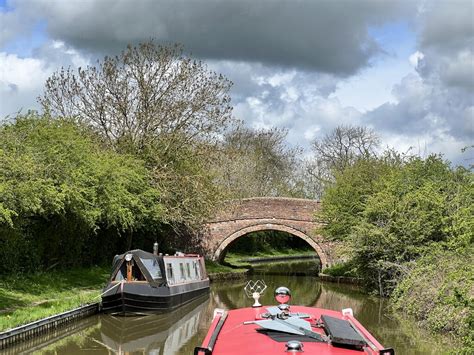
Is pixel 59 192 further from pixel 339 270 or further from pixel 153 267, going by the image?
pixel 339 270

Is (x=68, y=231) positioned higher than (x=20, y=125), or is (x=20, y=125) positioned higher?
(x=20, y=125)

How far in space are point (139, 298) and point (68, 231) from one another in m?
5.42

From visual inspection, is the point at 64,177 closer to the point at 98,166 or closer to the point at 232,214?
the point at 98,166

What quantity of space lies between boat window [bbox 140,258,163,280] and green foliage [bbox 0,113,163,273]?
83.8 inches

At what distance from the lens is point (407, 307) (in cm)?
1333

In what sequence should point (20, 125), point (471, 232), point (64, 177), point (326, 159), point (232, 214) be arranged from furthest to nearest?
point (326, 159) < point (232, 214) < point (20, 125) < point (64, 177) < point (471, 232)

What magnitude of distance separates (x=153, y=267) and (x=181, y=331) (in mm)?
2656

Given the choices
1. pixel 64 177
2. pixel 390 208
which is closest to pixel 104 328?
pixel 64 177

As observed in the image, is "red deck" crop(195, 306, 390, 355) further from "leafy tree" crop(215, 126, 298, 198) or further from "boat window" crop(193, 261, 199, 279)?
"leafy tree" crop(215, 126, 298, 198)

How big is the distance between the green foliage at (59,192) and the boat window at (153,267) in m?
2.13

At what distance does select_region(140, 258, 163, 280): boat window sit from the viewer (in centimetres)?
1515

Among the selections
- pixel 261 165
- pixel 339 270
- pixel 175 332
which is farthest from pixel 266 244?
pixel 175 332

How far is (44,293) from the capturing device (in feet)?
49.6

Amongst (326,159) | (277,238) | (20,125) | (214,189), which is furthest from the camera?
(326,159)
